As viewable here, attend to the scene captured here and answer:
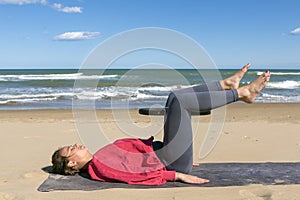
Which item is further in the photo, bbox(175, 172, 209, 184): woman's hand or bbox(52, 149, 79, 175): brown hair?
bbox(52, 149, 79, 175): brown hair

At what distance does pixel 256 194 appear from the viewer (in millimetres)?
3637

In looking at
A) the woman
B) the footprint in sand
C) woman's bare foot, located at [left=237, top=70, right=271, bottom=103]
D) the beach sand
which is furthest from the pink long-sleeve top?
woman's bare foot, located at [left=237, top=70, right=271, bottom=103]

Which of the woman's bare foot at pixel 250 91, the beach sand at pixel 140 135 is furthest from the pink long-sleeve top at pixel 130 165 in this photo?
the woman's bare foot at pixel 250 91

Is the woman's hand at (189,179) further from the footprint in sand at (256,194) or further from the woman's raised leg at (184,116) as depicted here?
the footprint in sand at (256,194)

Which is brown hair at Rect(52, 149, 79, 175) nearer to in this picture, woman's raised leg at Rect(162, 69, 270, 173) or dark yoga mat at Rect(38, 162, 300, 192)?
dark yoga mat at Rect(38, 162, 300, 192)

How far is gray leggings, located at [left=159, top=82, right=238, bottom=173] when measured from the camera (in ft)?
12.8

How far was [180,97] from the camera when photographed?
3975 millimetres

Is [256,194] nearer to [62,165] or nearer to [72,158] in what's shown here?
[72,158]

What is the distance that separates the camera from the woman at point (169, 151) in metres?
3.96

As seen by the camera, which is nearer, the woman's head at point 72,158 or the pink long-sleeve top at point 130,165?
the pink long-sleeve top at point 130,165

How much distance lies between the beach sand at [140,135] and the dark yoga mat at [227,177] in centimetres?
12

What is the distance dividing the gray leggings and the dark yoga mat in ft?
0.82

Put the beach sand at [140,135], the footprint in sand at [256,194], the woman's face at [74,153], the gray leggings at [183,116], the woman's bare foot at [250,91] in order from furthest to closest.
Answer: the woman's face at [74,153] → the woman's bare foot at [250,91] → the gray leggings at [183,116] → the beach sand at [140,135] → the footprint in sand at [256,194]

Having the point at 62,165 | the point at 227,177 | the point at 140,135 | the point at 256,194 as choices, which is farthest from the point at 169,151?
the point at 140,135
